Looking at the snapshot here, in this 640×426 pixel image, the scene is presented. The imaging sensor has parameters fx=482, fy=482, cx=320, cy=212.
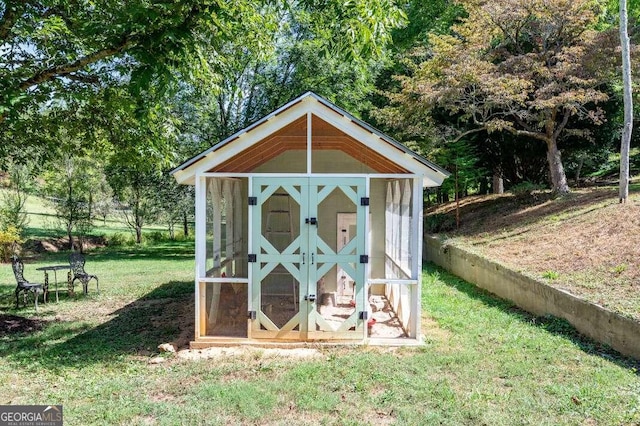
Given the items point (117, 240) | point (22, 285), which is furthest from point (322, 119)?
point (117, 240)

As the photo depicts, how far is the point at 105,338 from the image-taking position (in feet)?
24.4

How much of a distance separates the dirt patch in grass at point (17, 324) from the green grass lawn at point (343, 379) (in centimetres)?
18

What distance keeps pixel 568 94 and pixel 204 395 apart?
38.6 ft

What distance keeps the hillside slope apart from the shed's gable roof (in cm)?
296

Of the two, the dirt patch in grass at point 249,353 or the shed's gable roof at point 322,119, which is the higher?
the shed's gable roof at point 322,119

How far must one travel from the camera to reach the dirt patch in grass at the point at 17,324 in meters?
7.92

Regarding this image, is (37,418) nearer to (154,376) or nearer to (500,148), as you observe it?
(154,376)

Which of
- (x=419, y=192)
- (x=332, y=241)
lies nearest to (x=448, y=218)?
(x=332, y=241)

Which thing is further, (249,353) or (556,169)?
(556,169)

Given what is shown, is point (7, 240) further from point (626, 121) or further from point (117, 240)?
point (626, 121)

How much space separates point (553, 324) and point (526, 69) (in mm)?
9089

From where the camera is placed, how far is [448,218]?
58.9 feet

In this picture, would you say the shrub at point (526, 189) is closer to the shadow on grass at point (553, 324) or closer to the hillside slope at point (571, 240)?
the hillside slope at point (571, 240)

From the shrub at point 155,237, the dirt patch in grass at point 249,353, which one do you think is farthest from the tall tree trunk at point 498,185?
the shrub at point 155,237
